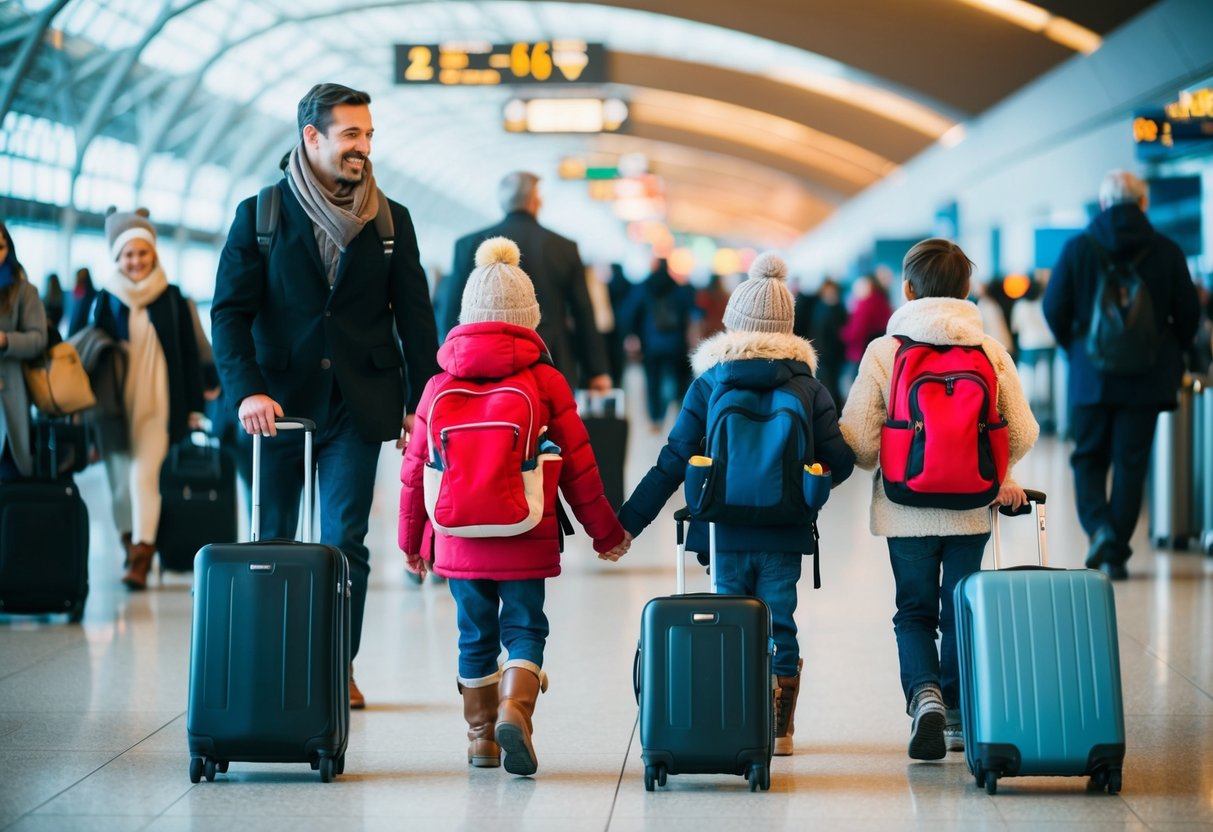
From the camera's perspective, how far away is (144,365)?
27.2 ft

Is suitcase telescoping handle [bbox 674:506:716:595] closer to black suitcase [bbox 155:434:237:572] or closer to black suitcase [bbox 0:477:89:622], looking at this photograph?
black suitcase [bbox 0:477:89:622]

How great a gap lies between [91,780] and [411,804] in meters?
0.99

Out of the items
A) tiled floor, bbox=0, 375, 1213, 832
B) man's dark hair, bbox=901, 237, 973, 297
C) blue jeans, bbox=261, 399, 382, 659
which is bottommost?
tiled floor, bbox=0, 375, 1213, 832

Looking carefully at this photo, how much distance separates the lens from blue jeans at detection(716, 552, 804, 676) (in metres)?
4.72

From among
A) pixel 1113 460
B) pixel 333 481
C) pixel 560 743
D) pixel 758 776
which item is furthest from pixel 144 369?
pixel 1113 460

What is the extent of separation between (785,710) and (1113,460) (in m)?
4.48

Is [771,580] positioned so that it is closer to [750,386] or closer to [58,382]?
[750,386]

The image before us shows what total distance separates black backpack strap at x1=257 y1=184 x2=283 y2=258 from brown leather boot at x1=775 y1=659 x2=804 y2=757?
213 cm

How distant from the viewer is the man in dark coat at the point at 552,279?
8375mm

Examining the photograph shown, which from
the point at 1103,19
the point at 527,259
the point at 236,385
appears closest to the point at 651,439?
the point at 1103,19

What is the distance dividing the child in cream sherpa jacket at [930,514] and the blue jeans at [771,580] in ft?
1.14

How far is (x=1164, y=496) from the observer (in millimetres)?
9891

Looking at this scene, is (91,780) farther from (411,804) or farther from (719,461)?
(719,461)

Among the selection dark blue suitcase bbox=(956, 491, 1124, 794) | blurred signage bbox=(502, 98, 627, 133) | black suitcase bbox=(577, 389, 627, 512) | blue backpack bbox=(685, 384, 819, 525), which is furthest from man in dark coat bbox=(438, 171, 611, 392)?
blurred signage bbox=(502, 98, 627, 133)
